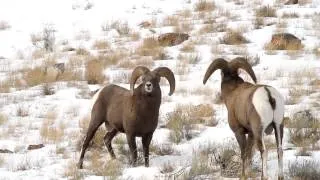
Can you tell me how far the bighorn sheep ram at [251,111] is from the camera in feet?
24.9

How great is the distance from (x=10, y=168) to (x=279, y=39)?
931 centimetres

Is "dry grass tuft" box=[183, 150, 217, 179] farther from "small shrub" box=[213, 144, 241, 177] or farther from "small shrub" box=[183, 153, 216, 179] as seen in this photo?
"small shrub" box=[213, 144, 241, 177]

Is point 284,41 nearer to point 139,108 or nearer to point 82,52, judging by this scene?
point 82,52

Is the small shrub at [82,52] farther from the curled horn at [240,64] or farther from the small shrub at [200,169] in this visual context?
the small shrub at [200,169]

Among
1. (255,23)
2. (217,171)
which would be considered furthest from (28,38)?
(217,171)

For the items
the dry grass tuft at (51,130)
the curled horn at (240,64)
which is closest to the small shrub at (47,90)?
the dry grass tuft at (51,130)

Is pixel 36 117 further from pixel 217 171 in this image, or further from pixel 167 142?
pixel 217 171

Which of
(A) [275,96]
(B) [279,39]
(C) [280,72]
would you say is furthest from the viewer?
(B) [279,39]

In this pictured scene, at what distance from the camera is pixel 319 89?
12969 millimetres

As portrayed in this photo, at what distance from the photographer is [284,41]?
53.4ft

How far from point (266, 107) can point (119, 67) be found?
8.70 meters

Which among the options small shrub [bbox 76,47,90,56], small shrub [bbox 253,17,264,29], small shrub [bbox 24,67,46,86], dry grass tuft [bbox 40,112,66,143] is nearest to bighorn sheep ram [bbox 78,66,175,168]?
dry grass tuft [bbox 40,112,66,143]

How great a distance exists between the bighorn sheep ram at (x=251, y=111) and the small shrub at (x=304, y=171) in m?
0.41

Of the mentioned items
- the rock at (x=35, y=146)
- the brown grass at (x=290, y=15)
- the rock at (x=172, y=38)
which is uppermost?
the brown grass at (x=290, y=15)
